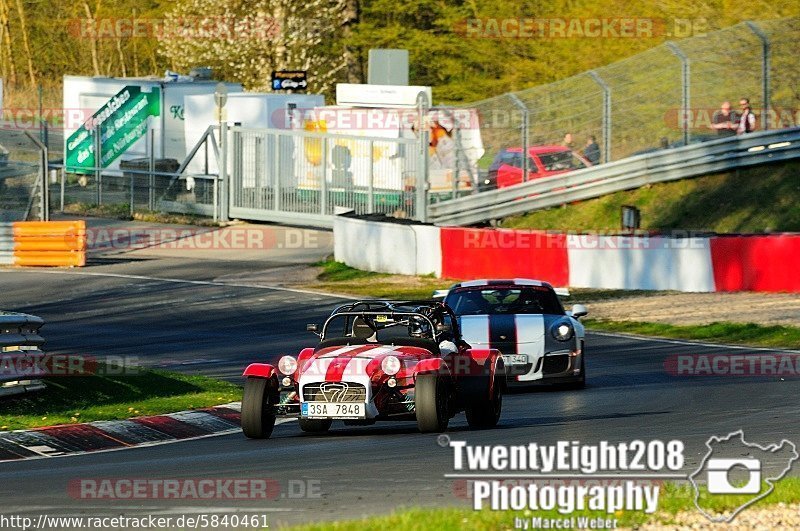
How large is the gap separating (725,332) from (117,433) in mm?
11995

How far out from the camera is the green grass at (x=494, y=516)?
776 centimetres

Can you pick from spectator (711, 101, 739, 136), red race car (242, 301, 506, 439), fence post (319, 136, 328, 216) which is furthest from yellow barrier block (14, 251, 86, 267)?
red race car (242, 301, 506, 439)

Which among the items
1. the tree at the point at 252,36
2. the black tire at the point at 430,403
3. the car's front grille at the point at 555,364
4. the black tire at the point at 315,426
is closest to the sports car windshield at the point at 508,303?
the car's front grille at the point at 555,364

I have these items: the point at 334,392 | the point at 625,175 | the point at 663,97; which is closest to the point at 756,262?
the point at 663,97

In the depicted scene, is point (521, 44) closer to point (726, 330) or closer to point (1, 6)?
point (1, 6)

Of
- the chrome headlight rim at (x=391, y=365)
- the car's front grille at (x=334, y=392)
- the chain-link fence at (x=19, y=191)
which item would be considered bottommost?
the car's front grille at (x=334, y=392)

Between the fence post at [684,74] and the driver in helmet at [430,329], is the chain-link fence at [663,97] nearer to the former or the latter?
the fence post at [684,74]

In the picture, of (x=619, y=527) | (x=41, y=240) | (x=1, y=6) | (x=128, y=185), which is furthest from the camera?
(x=1, y=6)

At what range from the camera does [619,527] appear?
7.95 m

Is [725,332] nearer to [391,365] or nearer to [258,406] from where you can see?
[391,365]

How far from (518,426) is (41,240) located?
21803 mm

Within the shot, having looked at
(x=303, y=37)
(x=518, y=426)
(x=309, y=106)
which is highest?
(x=303, y=37)

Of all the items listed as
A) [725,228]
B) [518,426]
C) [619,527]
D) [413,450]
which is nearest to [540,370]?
[518,426]

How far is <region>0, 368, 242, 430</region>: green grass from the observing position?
1371 cm
